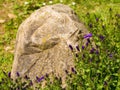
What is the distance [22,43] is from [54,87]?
1.16 m

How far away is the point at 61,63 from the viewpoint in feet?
18.3

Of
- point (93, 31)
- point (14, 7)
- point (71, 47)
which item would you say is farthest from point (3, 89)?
point (14, 7)

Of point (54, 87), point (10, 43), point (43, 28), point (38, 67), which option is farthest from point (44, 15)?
point (10, 43)

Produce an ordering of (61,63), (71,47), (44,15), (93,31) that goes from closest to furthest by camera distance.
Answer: (71,47)
(61,63)
(44,15)
(93,31)

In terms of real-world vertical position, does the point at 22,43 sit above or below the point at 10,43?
above

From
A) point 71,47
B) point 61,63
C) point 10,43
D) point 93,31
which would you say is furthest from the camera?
point 10,43

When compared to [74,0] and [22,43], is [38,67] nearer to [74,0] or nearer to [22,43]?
[22,43]

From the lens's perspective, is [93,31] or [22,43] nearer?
[22,43]

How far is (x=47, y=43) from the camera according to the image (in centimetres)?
569

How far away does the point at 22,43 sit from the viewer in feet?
19.3

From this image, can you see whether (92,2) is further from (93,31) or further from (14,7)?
(93,31)

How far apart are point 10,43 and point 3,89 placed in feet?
9.21

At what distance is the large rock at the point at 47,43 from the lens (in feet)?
18.3

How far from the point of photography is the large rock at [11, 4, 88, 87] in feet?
18.3
